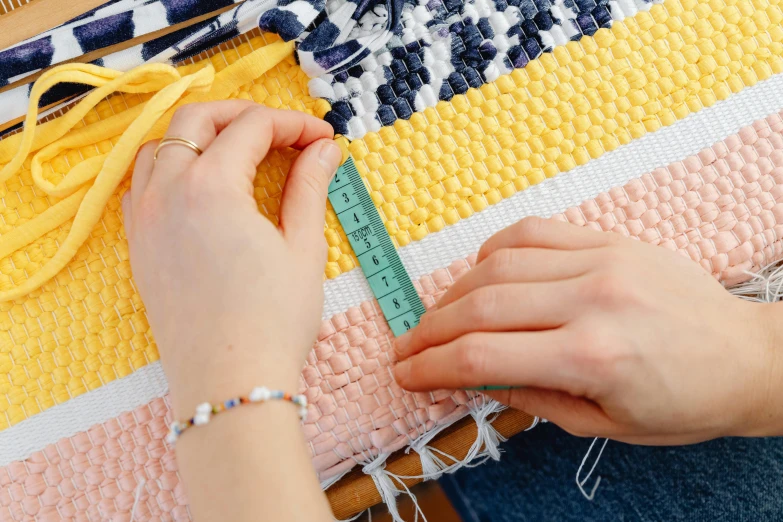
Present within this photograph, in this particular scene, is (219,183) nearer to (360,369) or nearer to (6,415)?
(360,369)

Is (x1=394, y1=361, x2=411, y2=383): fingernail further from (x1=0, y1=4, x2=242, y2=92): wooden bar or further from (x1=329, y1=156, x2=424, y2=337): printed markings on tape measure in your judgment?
(x1=0, y1=4, x2=242, y2=92): wooden bar

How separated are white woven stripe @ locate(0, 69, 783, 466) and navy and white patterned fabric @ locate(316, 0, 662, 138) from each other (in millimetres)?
163

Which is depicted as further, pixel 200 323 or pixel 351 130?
pixel 351 130

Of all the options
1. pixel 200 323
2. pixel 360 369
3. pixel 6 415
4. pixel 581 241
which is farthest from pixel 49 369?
pixel 581 241

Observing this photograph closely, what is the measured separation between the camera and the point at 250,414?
512 millimetres

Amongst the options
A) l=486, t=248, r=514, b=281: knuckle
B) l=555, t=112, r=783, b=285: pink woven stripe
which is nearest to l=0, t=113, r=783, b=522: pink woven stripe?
l=555, t=112, r=783, b=285: pink woven stripe

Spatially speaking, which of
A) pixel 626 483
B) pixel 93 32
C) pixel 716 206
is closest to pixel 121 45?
pixel 93 32

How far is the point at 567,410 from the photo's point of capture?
0.58m

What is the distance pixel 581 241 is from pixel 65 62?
0.66m

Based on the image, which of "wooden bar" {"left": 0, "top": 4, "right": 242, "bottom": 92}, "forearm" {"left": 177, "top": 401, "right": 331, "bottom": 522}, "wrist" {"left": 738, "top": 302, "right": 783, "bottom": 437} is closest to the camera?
"forearm" {"left": 177, "top": 401, "right": 331, "bottom": 522}

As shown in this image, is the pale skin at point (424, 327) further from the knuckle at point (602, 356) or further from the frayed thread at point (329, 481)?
the frayed thread at point (329, 481)

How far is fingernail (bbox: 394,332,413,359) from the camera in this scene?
646 mm

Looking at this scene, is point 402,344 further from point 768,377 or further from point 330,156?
point 768,377

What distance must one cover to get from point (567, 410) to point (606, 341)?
10 centimetres
